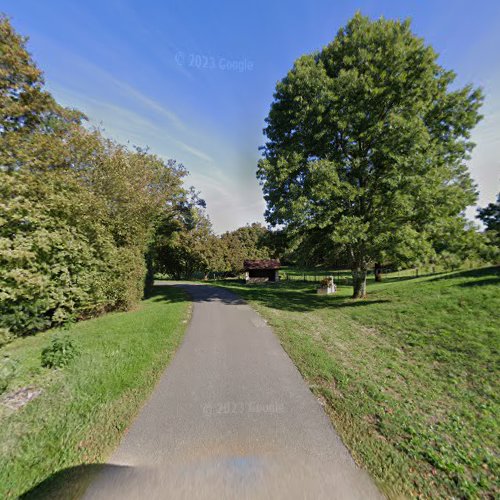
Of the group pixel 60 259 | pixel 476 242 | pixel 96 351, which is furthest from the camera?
pixel 476 242

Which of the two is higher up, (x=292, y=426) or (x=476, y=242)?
(x=476, y=242)

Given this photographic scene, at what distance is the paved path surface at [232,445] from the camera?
8.14 feet

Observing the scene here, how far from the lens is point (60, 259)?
836cm

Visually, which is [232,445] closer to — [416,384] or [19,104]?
[416,384]

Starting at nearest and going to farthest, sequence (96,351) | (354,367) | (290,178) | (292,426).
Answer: (292,426) → (354,367) → (96,351) → (290,178)

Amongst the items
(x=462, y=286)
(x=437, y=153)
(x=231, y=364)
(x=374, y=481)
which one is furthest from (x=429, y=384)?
(x=437, y=153)

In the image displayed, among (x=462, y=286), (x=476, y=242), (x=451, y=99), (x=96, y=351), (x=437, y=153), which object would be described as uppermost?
(x=451, y=99)

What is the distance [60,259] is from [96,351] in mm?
4238

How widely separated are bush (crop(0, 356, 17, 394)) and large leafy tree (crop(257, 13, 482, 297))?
32.2 ft

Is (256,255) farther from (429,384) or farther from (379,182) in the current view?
(429,384)

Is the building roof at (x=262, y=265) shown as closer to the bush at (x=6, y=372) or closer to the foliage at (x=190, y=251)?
the foliage at (x=190, y=251)

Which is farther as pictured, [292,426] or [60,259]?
[60,259]

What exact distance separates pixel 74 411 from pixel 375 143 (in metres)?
13.7

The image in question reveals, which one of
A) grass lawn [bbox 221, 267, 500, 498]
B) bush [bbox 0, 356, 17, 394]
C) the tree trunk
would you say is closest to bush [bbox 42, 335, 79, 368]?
bush [bbox 0, 356, 17, 394]
